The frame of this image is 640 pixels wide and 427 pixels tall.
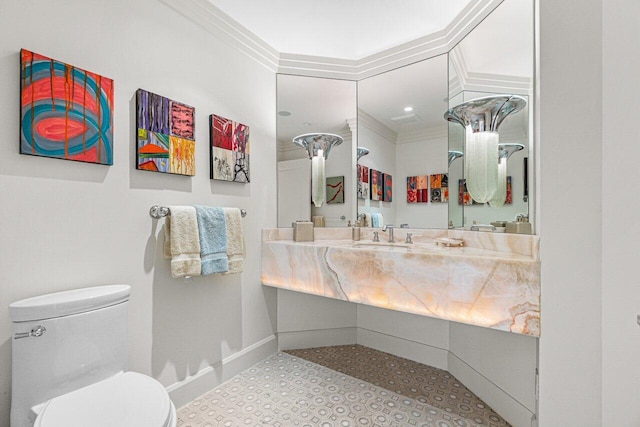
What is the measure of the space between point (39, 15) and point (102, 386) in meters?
1.48

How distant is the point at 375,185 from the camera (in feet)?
7.97

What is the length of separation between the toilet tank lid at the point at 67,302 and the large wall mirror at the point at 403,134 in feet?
4.24

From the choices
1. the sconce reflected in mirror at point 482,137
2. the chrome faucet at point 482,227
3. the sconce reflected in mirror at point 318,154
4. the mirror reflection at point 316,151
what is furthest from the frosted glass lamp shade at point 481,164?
the sconce reflected in mirror at point 318,154

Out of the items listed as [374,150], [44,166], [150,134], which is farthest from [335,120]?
[44,166]

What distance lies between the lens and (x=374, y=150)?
96.1 inches

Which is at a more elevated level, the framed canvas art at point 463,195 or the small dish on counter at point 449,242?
the framed canvas art at point 463,195

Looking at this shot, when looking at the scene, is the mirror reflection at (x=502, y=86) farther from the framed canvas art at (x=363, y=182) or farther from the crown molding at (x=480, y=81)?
the framed canvas art at (x=363, y=182)

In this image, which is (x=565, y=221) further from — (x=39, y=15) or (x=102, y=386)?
(x=39, y=15)

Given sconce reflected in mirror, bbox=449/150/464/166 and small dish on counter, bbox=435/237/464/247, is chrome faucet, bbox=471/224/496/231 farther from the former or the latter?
sconce reflected in mirror, bbox=449/150/464/166

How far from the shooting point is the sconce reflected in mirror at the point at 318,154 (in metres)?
2.45

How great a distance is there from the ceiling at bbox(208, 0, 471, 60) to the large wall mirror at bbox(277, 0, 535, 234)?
224 millimetres

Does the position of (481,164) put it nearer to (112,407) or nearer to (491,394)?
(491,394)

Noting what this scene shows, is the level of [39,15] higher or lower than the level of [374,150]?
higher

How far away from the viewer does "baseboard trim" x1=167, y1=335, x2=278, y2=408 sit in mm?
1715
